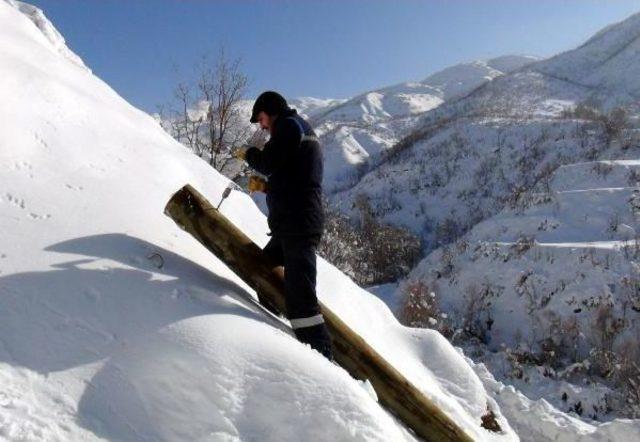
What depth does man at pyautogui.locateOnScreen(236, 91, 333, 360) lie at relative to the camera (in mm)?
3826

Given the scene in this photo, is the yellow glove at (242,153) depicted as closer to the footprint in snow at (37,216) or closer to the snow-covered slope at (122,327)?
the snow-covered slope at (122,327)

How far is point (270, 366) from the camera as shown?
294cm

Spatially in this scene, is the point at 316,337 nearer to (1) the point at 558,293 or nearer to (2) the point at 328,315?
(2) the point at 328,315

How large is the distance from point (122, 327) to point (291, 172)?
1.62 m

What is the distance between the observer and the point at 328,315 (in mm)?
4066

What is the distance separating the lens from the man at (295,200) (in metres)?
3.83

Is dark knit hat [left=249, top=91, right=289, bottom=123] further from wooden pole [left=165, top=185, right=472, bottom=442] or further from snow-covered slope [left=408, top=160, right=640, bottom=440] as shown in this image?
snow-covered slope [left=408, top=160, right=640, bottom=440]

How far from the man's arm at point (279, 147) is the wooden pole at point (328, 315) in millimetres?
602

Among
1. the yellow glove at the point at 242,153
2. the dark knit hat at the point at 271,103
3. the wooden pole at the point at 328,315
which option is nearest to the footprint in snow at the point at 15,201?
the wooden pole at the point at 328,315

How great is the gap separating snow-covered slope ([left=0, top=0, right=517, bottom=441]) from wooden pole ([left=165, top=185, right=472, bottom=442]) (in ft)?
0.48

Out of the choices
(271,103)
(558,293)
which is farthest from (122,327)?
(558,293)

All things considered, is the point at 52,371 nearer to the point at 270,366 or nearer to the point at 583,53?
the point at 270,366

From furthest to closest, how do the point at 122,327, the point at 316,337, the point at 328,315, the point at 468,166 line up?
the point at 468,166
the point at 328,315
the point at 316,337
the point at 122,327

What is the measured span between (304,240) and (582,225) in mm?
11801
